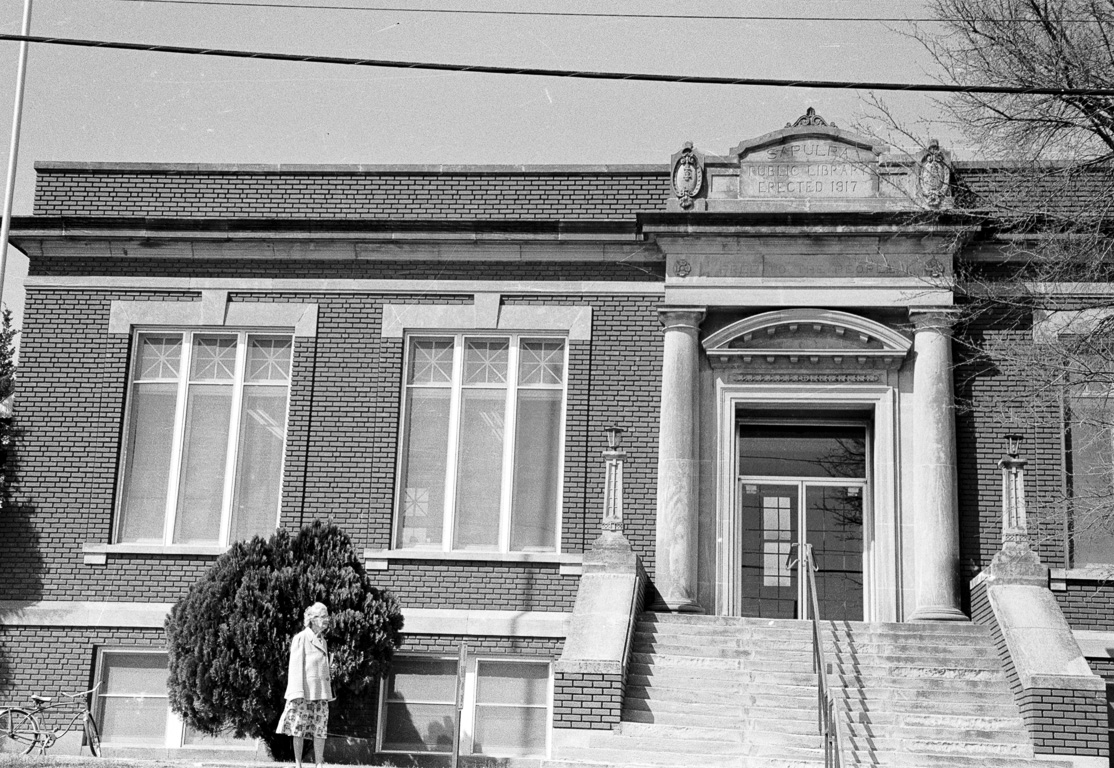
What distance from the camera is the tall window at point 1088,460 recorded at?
57.7 ft

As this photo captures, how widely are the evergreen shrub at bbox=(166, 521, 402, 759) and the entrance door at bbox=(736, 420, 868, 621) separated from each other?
502 centimetres

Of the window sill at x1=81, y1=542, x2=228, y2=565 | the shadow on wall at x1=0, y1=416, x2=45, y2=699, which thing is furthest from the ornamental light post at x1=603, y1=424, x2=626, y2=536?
the shadow on wall at x1=0, y1=416, x2=45, y2=699

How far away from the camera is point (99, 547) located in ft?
62.3

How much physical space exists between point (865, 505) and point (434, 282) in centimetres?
638

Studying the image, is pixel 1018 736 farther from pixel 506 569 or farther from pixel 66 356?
pixel 66 356

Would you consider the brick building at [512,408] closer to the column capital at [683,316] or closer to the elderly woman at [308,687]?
the column capital at [683,316]

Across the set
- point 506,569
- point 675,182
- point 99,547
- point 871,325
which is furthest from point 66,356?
point 871,325

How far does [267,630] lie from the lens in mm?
15695

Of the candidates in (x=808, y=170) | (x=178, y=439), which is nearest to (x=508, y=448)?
(x=178, y=439)

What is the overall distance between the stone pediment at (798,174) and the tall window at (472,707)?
638 centimetres

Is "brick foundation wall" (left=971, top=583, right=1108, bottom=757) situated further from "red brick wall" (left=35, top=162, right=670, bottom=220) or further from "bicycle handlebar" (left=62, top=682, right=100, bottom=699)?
"bicycle handlebar" (left=62, top=682, right=100, bottom=699)

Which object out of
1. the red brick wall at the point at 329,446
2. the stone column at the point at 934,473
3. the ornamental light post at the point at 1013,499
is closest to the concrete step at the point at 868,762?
the ornamental light post at the point at 1013,499

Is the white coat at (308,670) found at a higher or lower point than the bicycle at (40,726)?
higher

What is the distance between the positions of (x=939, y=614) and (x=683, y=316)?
4862 mm
